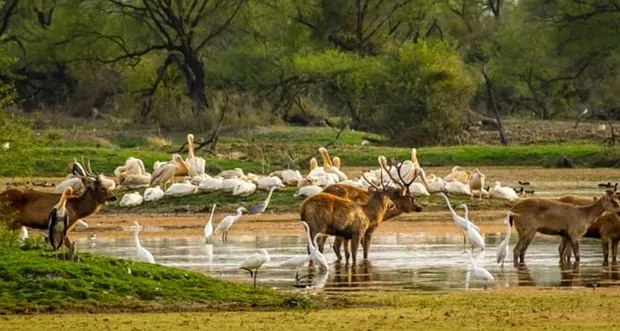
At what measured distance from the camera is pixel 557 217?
2175cm

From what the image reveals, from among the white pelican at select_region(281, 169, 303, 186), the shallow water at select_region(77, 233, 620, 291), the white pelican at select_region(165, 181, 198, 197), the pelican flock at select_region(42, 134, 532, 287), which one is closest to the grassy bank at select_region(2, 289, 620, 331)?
the shallow water at select_region(77, 233, 620, 291)

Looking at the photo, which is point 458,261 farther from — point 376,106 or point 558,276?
point 376,106

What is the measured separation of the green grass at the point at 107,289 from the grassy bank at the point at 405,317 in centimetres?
47

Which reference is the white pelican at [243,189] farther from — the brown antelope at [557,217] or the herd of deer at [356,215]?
the brown antelope at [557,217]

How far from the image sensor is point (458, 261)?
22078 millimetres

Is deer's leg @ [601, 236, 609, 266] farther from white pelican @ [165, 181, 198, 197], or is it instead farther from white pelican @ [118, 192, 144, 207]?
white pelican @ [118, 192, 144, 207]

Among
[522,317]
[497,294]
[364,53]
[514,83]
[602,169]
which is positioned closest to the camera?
[522,317]

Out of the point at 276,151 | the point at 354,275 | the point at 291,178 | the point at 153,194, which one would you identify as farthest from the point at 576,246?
the point at 276,151

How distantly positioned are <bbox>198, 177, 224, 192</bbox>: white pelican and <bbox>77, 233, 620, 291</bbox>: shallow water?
226 inches

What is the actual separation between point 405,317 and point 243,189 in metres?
17.8

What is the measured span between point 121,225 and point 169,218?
62.5 inches

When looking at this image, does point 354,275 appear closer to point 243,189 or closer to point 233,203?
point 233,203

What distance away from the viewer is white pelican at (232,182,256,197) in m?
32.9

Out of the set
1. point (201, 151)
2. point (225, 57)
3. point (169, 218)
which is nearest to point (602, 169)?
point (201, 151)
